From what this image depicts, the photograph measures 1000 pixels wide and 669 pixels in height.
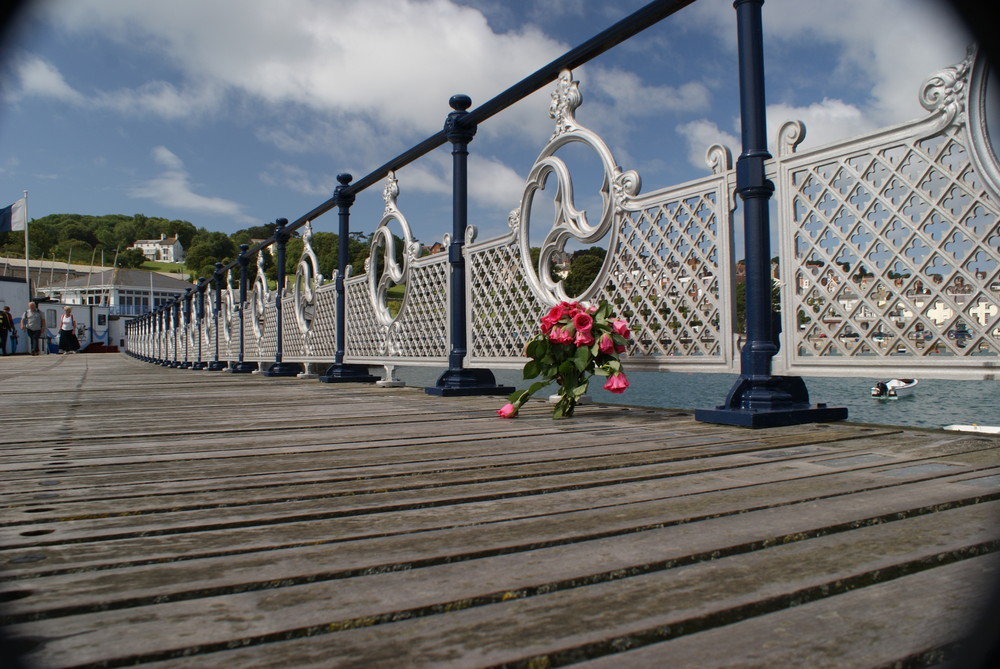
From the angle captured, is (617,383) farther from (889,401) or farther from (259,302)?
(889,401)

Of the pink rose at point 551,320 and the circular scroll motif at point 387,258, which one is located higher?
the circular scroll motif at point 387,258

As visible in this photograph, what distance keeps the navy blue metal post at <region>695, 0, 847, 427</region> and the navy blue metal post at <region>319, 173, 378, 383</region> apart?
5.12m

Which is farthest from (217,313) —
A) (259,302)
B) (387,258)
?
(387,258)

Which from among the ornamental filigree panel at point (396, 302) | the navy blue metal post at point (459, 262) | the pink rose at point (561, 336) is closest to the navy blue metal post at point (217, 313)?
the ornamental filigree panel at point (396, 302)

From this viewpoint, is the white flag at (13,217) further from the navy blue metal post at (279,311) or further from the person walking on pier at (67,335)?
the navy blue metal post at (279,311)

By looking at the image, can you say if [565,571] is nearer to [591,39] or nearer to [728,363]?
[728,363]

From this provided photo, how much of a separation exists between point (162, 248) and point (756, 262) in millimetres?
163598

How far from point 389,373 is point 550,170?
9.35ft

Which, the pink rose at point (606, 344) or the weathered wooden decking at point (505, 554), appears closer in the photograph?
the weathered wooden decking at point (505, 554)

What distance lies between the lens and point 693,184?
341cm

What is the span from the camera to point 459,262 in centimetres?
543

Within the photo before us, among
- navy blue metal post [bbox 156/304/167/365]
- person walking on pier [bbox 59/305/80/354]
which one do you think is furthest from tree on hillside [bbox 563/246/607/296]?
person walking on pier [bbox 59/305/80/354]

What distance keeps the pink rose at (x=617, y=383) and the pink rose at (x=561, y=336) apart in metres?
0.27

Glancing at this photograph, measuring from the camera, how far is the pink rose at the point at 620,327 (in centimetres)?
347
